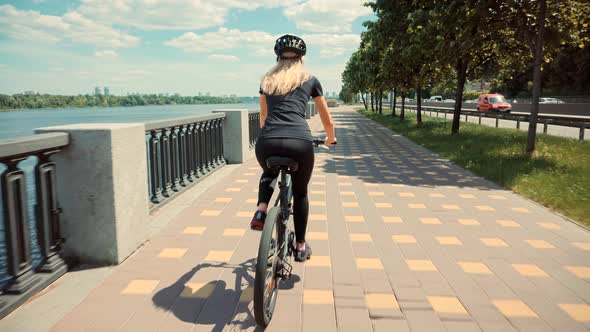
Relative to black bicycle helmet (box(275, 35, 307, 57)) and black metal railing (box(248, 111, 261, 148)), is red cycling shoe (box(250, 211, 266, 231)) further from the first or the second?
black metal railing (box(248, 111, 261, 148))

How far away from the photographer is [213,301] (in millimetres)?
3213

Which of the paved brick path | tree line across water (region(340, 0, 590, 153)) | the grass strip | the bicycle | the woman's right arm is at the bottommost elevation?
the paved brick path

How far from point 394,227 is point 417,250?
83 centimetres

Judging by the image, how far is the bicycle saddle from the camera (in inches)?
114

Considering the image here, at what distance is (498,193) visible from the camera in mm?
7293

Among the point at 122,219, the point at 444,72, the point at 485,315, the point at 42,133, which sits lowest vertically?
the point at 485,315

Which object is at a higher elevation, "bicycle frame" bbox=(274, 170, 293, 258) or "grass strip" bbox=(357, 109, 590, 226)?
"bicycle frame" bbox=(274, 170, 293, 258)

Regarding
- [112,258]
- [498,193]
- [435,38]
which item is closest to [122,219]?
[112,258]

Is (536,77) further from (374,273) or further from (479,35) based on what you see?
(374,273)

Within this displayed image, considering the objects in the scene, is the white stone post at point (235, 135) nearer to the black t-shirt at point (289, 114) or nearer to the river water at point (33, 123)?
the river water at point (33, 123)

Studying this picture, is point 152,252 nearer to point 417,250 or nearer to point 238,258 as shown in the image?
point 238,258

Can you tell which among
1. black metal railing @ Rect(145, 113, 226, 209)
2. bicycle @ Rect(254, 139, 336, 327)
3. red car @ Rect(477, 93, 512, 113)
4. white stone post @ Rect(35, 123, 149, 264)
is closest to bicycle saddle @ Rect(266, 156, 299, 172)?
bicycle @ Rect(254, 139, 336, 327)

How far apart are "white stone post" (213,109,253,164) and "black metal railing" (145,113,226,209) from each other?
0.59 meters

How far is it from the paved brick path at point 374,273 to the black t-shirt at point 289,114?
1.26 m
